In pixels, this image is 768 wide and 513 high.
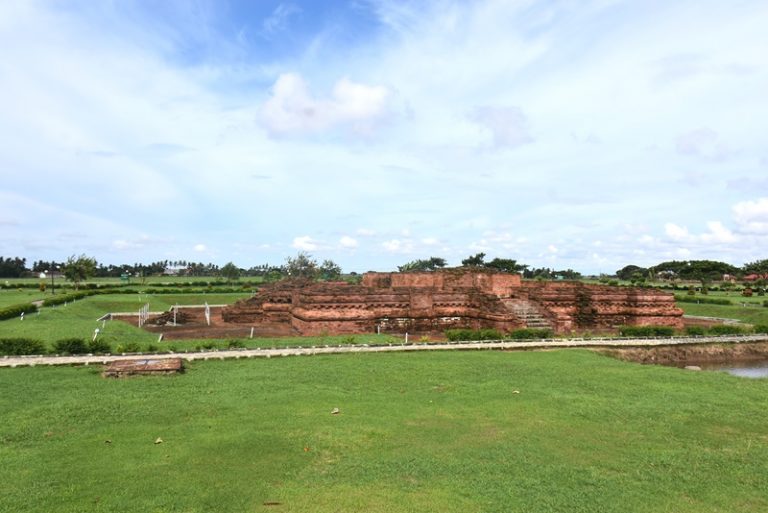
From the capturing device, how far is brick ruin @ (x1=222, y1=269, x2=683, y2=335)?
22.7 metres

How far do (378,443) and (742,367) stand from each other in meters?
17.3

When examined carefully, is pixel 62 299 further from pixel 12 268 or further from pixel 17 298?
pixel 12 268

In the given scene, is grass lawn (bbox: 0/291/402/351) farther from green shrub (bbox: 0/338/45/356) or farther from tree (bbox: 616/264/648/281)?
tree (bbox: 616/264/648/281)

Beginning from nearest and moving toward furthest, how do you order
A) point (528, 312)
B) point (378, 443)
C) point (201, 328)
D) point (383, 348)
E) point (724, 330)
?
point (378, 443), point (383, 348), point (724, 330), point (201, 328), point (528, 312)

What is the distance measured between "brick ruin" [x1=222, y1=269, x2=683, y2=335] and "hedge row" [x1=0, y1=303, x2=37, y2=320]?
8.68 meters

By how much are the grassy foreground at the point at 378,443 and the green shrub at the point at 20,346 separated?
8.27 feet

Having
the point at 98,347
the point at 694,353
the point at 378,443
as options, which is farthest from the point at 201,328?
the point at 694,353

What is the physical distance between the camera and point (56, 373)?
39.0 feet

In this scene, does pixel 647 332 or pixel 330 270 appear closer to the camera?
pixel 647 332

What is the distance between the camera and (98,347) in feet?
49.5

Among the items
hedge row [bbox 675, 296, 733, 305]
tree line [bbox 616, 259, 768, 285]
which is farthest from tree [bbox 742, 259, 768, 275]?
hedge row [bbox 675, 296, 733, 305]

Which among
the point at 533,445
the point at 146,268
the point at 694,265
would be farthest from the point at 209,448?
the point at 146,268

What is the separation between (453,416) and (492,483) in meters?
2.77

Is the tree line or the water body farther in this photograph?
the tree line
